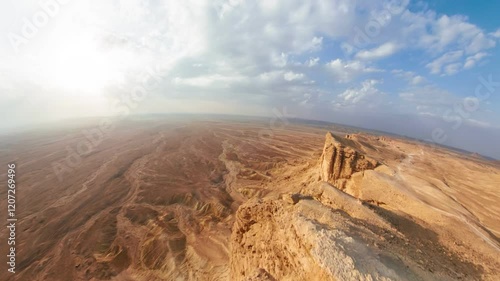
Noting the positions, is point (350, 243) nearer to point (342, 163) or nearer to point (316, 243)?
point (316, 243)

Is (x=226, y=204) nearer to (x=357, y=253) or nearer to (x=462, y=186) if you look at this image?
(x=357, y=253)

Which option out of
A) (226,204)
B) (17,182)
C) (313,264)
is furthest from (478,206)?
(17,182)

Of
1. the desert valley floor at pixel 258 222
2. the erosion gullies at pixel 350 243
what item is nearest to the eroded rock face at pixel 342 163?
the desert valley floor at pixel 258 222

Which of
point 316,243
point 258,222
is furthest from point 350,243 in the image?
point 258,222

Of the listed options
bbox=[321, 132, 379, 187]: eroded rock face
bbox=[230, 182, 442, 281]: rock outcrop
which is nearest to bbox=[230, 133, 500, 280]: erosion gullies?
bbox=[230, 182, 442, 281]: rock outcrop

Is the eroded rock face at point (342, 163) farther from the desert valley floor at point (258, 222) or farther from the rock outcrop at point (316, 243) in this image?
the rock outcrop at point (316, 243)

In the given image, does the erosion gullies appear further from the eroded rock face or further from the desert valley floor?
the eroded rock face
